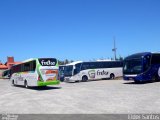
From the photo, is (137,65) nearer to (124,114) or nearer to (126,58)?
(126,58)

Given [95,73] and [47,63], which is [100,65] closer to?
[95,73]

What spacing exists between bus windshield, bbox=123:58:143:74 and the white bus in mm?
9427

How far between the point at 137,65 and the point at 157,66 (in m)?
2.62

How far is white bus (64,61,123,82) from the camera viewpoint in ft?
119

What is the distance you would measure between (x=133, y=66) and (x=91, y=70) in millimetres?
11185

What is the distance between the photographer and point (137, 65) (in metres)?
26.8

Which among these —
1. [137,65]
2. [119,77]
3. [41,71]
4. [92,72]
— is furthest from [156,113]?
[119,77]

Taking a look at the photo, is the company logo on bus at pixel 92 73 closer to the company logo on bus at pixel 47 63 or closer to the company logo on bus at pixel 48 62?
the company logo on bus at pixel 48 62

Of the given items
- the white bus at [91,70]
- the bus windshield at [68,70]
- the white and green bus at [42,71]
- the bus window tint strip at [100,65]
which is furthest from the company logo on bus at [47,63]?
the bus window tint strip at [100,65]

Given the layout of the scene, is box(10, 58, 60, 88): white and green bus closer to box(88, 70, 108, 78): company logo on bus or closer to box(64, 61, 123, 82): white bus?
box(64, 61, 123, 82): white bus

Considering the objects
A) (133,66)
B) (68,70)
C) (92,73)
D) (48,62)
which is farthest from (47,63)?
(92,73)

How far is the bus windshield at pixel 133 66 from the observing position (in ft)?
87.2

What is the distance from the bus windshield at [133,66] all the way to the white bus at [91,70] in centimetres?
943

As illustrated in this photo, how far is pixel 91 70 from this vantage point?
3775 centimetres
